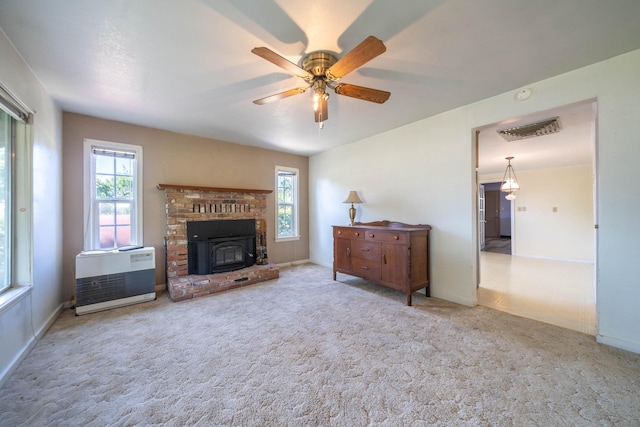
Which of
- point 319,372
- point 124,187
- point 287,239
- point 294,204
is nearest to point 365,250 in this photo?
point 319,372

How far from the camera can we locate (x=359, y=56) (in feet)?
5.29

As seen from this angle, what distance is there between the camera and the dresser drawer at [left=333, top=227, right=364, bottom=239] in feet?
12.2

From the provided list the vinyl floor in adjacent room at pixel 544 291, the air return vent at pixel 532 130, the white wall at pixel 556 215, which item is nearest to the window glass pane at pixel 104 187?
the vinyl floor in adjacent room at pixel 544 291

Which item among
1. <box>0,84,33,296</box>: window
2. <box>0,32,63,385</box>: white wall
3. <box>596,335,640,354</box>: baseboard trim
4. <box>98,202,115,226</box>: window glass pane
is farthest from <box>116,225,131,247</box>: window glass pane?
<box>596,335,640,354</box>: baseboard trim

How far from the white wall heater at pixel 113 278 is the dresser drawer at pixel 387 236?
3.07 m

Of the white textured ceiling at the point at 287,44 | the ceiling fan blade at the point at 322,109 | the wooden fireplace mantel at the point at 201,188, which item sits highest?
the white textured ceiling at the point at 287,44

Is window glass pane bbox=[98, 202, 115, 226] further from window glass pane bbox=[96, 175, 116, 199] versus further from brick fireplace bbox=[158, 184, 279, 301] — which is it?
brick fireplace bbox=[158, 184, 279, 301]

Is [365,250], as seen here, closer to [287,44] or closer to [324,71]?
[324,71]

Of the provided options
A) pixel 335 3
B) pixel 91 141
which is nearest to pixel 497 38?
pixel 335 3

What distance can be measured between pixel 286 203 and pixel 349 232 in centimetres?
198

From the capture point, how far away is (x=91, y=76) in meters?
2.30

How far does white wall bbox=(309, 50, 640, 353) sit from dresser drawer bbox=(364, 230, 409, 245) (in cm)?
59

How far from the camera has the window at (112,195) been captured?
3289 millimetres

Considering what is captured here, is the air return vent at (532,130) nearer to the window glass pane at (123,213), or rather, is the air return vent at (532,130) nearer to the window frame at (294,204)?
the window frame at (294,204)
